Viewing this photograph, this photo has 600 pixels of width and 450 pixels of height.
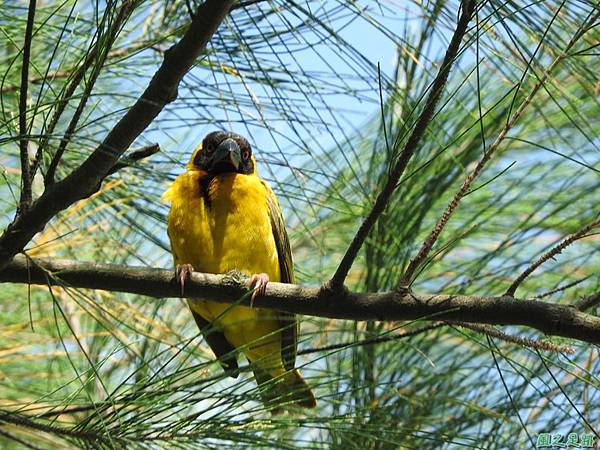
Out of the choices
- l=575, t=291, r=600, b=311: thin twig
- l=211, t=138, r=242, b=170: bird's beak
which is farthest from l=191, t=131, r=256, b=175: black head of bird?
l=575, t=291, r=600, b=311: thin twig

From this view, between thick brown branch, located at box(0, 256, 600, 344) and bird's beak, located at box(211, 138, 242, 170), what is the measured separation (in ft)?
3.51

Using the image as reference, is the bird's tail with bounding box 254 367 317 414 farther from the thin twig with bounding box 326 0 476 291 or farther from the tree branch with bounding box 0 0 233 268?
the tree branch with bounding box 0 0 233 268

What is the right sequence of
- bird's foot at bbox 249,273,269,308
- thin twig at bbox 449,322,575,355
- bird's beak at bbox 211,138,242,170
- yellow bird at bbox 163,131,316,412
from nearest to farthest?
thin twig at bbox 449,322,575,355 → bird's foot at bbox 249,273,269,308 → yellow bird at bbox 163,131,316,412 → bird's beak at bbox 211,138,242,170

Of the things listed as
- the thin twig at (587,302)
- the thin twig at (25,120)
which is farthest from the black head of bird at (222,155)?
the thin twig at (587,302)

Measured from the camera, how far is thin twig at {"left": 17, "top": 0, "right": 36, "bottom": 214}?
1.65 metres

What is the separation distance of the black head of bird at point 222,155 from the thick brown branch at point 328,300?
3.50 ft

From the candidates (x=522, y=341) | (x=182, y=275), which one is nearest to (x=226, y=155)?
(x=182, y=275)

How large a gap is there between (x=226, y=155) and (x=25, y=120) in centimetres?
152

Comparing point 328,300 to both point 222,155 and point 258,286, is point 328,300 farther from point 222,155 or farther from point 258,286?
point 222,155

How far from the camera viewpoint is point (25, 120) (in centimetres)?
173

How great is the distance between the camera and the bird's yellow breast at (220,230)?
9.47 ft

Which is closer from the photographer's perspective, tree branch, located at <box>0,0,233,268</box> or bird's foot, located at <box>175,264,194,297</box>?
tree branch, located at <box>0,0,233,268</box>

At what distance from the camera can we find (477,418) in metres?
3.03

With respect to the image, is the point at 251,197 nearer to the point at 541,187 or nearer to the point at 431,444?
the point at 431,444
